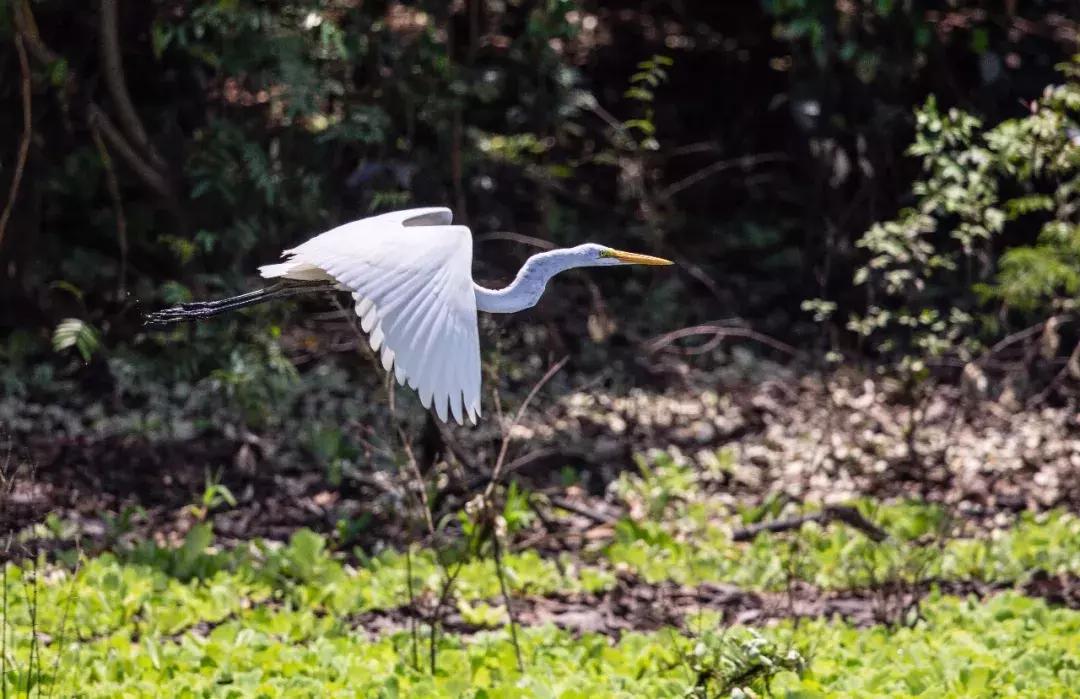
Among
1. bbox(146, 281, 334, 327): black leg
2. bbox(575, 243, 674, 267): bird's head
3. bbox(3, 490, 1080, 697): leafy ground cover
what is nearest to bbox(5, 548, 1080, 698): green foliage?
bbox(3, 490, 1080, 697): leafy ground cover

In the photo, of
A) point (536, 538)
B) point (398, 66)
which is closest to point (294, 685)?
point (536, 538)

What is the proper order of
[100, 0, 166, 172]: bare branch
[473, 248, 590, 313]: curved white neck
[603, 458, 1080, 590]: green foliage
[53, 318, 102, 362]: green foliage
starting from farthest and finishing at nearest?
[100, 0, 166, 172]: bare branch < [53, 318, 102, 362]: green foliage < [603, 458, 1080, 590]: green foliage < [473, 248, 590, 313]: curved white neck

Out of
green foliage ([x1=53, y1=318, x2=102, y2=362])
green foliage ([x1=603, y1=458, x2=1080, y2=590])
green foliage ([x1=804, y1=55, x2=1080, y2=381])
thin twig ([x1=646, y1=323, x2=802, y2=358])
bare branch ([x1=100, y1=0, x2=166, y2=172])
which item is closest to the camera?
→ green foliage ([x1=804, y1=55, x2=1080, y2=381])

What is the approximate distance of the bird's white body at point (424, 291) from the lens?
2.78 m

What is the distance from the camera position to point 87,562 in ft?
15.6

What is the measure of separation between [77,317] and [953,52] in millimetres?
4624

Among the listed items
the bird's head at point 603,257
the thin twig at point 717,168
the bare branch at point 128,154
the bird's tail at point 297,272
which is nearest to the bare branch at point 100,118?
the bare branch at point 128,154

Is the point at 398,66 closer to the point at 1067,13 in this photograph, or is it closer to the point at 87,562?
the point at 87,562

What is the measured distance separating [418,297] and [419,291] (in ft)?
0.08

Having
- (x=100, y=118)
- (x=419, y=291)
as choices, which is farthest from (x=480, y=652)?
(x=100, y=118)

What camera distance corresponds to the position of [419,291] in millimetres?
3068

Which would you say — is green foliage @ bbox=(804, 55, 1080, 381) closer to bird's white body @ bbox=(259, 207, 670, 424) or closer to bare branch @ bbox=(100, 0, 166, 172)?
bird's white body @ bbox=(259, 207, 670, 424)

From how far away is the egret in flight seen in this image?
110 inches

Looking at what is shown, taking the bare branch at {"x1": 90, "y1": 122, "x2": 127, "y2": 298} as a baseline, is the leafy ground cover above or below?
below
